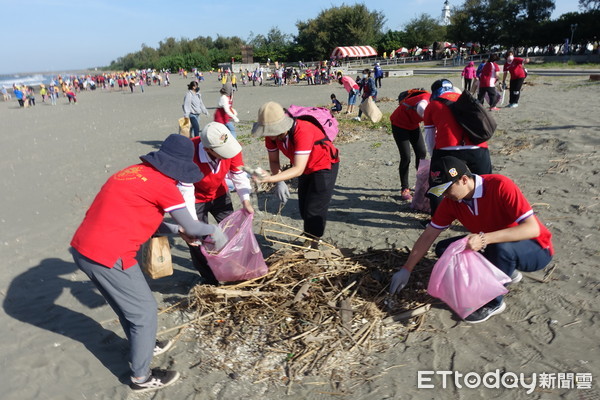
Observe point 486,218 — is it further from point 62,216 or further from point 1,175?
point 1,175

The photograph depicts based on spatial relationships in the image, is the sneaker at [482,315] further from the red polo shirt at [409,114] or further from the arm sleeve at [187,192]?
the red polo shirt at [409,114]

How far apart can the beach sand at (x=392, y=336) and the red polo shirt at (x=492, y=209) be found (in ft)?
2.42

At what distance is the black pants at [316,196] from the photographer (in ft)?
12.2

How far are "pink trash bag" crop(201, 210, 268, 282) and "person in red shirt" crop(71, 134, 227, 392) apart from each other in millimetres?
638

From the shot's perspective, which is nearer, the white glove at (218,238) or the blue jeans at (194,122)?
the white glove at (218,238)

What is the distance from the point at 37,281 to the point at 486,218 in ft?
14.6

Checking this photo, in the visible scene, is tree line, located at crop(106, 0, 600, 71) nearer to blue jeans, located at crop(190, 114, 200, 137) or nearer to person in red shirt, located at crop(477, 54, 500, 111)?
person in red shirt, located at crop(477, 54, 500, 111)

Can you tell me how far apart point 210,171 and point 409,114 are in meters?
2.70

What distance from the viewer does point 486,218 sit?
2.79 metres

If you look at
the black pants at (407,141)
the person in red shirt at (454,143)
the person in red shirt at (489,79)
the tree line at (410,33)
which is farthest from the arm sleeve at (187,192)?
the tree line at (410,33)

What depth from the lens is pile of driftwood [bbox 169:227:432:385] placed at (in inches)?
112

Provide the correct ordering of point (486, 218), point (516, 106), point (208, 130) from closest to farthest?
point (486, 218), point (208, 130), point (516, 106)

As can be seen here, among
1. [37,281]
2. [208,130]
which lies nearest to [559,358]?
[208,130]

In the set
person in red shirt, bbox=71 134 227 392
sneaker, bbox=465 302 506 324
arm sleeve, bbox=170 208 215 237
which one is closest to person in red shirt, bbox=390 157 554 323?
sneaker, bbox=465 302 506 324
